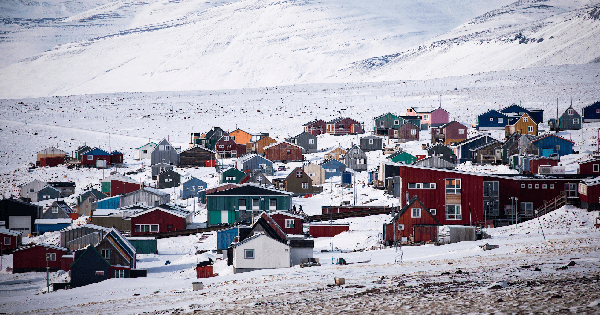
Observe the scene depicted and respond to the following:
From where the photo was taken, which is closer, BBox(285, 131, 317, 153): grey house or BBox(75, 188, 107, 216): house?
BBox(75, 188, 107, 216): house

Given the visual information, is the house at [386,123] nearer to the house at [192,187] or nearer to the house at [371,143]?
the house at [371,143]

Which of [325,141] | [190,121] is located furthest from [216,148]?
[190,121]

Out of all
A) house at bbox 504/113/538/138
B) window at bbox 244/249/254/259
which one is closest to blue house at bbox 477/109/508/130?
house at bbox 504/113/538/138

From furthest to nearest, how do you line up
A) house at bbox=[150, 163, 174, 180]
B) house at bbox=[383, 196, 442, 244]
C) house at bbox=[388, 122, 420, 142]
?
house at bbox=[388, 122, 420, 142], house at bbox=[150, 163, 174, 180], house at bbox=[383, 196, 442, 244]

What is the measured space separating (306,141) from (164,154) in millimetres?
13441

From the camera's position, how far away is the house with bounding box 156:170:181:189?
52650 mm

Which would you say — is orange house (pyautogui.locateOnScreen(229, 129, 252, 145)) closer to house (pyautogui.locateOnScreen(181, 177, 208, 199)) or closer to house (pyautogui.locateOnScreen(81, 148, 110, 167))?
house (pyautogui.locateOnScreen(81, 148, 110, 167))

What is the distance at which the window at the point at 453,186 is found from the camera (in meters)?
34.8

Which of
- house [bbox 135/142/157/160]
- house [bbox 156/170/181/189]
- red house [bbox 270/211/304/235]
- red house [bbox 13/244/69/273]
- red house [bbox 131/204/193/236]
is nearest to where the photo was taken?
red house [bbox 13/244/69/273]

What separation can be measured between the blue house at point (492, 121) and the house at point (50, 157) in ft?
133

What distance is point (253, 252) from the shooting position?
27094 millimetres

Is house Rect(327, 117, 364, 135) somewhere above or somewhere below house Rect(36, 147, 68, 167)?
above

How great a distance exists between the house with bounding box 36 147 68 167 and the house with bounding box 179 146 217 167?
12330mm

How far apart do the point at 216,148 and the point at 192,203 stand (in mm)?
17019
